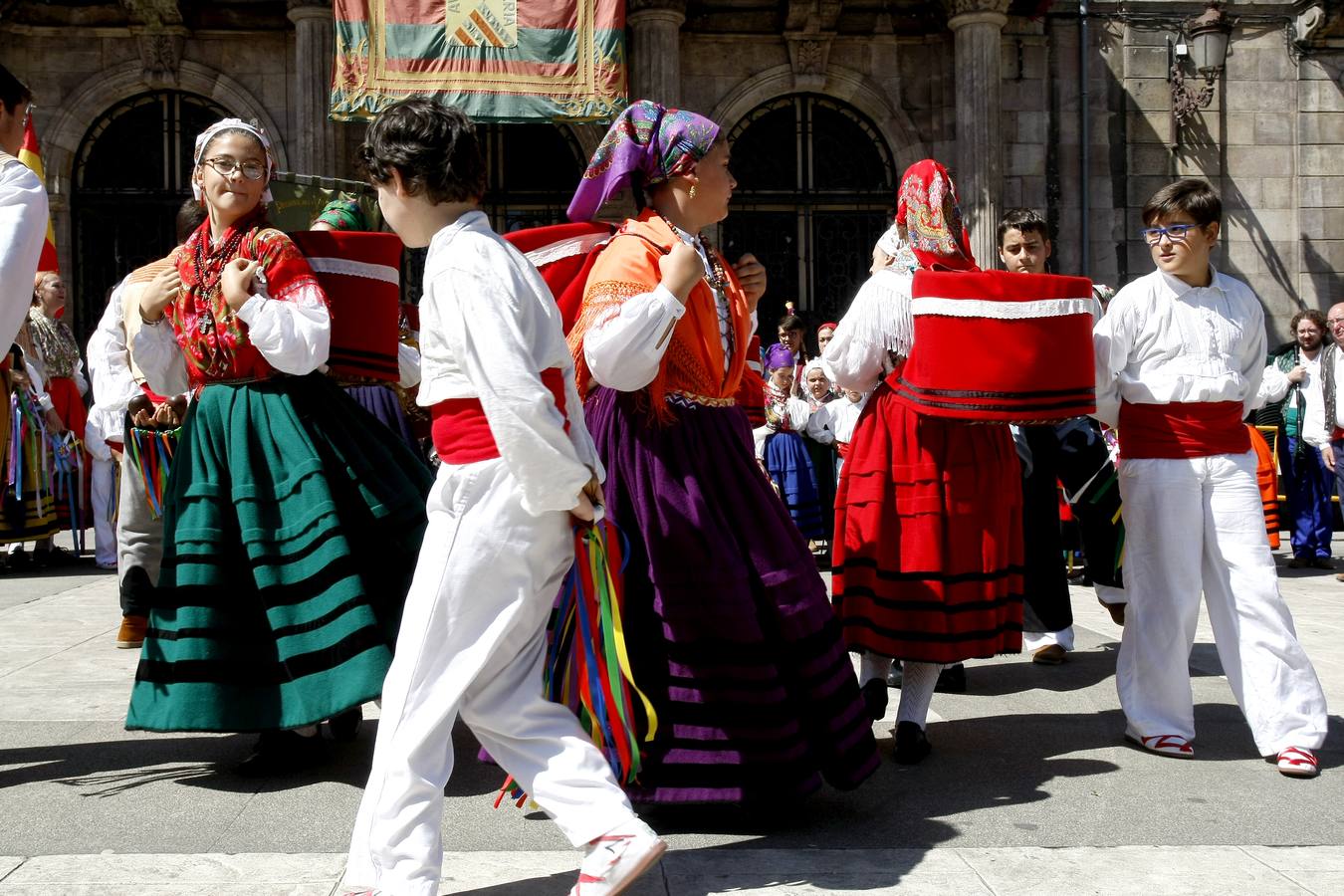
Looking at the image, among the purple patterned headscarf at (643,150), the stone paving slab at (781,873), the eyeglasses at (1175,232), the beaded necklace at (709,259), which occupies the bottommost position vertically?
the stone paving slab at (781,873)

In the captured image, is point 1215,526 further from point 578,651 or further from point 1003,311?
point 578,651

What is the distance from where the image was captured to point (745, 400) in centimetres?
420

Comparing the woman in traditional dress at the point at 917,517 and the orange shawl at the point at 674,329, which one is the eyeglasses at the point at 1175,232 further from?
the orange shawl at the point at 674,329

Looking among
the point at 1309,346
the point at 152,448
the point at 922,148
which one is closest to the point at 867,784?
the point at 152,448

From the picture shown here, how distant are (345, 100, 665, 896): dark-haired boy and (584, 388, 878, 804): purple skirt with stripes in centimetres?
59

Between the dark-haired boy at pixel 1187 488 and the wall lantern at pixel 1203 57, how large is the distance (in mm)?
9975

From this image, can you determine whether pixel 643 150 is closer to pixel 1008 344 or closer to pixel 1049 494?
pixel 1008 344

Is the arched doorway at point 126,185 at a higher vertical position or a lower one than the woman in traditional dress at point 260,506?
higher

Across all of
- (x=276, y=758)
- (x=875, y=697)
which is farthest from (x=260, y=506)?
(x=875, y=697)

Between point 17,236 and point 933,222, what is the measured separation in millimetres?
2747

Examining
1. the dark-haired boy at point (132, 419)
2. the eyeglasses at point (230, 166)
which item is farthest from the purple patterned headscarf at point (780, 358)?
the eyeglasses at point (230, 166)

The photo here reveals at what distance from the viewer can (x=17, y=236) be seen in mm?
3760

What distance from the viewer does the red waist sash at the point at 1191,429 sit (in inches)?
179

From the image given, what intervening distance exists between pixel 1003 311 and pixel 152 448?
10.3 feet
